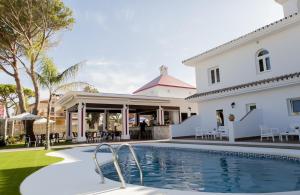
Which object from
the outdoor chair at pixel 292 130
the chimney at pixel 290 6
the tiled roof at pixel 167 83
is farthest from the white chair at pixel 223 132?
the tiled roof at pixel 167 83

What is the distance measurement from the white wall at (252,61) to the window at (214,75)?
1.16ft

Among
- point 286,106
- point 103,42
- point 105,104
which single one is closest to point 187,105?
point 105,104

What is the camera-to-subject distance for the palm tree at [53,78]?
1625 cm

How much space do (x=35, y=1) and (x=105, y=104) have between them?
1143cm

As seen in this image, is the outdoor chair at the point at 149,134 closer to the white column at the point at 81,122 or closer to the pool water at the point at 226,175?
the white column at the point at 81,122

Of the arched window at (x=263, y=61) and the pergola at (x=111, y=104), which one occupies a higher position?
the arched window at (x=263, y=61)

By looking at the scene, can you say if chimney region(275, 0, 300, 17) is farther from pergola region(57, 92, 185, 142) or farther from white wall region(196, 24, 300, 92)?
pergola region(57, 92, 185, 142)

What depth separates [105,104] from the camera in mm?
23828

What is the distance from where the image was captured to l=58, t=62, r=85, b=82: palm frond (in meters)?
16.5

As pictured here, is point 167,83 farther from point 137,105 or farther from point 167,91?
point 137,105

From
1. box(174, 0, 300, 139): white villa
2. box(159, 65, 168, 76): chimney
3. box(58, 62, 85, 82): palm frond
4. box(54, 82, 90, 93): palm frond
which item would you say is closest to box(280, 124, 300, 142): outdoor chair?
box(174, 0, 300, 139): white villa

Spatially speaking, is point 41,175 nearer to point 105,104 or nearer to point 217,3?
point 217,3

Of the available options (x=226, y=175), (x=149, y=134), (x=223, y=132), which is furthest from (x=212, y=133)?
(x=226, y=175)

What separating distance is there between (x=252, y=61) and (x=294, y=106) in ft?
14.0
